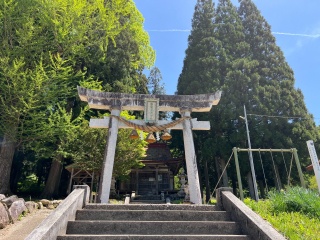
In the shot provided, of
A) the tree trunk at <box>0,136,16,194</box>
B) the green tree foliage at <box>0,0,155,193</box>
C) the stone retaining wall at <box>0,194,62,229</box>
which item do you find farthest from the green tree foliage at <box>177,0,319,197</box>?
the stone retaining wall at <box>0,194,62,229</box>

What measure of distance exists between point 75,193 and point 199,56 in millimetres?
→ 18823

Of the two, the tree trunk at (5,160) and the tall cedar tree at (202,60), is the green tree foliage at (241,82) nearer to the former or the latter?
the tall cedar tree at (202,60)

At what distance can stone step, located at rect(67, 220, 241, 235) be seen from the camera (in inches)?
158

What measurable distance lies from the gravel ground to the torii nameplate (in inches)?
145

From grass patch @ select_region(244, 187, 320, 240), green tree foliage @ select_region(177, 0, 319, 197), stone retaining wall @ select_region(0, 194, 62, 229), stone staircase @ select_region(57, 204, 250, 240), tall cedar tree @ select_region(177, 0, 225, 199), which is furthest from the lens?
tall cedar tree @ select_region(177, 0, 225, 199)

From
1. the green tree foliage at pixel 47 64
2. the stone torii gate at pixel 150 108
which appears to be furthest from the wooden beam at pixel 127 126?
the green tree foliage at pixel 47 64

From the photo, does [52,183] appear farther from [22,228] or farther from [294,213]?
[294,213]

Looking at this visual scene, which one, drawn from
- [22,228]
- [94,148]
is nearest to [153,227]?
[22,228]

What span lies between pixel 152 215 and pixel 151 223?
0.41m

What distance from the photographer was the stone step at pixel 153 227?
4.02m

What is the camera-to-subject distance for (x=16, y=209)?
285 inches

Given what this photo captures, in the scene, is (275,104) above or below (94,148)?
above

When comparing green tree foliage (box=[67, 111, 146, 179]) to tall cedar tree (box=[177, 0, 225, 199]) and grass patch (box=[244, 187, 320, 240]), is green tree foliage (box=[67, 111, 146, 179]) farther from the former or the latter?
grass patch (box=[244, 187, 320, 240])

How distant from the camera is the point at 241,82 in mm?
19359
